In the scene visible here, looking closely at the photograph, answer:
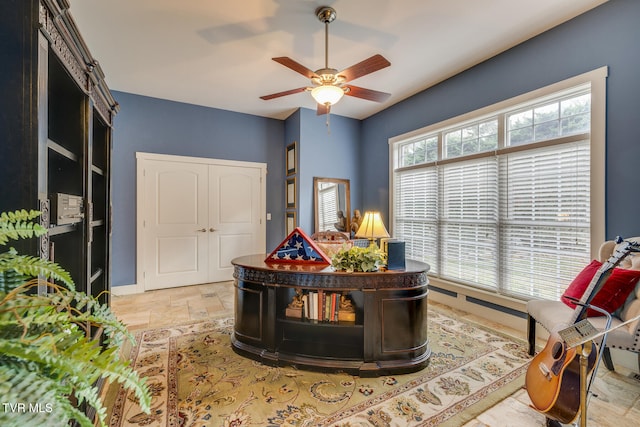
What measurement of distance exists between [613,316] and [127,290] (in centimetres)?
543

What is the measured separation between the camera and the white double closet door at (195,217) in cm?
444

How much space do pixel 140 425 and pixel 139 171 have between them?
146 inches

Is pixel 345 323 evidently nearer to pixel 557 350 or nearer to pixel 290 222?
pixel 557 350

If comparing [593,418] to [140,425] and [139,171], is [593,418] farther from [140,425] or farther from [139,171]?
[139,171]

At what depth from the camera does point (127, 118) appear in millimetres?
4281

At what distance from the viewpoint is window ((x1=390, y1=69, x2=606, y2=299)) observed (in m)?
2.60

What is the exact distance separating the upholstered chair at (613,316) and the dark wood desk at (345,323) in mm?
889

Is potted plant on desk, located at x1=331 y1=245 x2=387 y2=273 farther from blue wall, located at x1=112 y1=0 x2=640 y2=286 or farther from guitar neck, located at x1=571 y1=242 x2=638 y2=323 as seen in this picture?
blue wall, located at x1=112 y1=0 x2=640 y2=286

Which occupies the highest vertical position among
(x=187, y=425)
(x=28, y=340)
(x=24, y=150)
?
(x=24, y=150)

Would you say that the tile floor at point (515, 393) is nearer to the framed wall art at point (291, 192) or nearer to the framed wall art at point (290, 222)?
the framed wall art at point (290, 222)

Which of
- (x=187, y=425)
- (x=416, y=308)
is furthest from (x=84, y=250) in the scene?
(x=416, y=308)

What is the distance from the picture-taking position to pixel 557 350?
61.0 inches

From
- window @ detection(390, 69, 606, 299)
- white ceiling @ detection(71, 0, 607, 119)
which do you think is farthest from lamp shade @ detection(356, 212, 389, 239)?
white ceiling @ detection(71, 0, 607, 119)

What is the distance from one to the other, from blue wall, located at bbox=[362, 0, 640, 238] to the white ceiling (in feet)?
0.43
